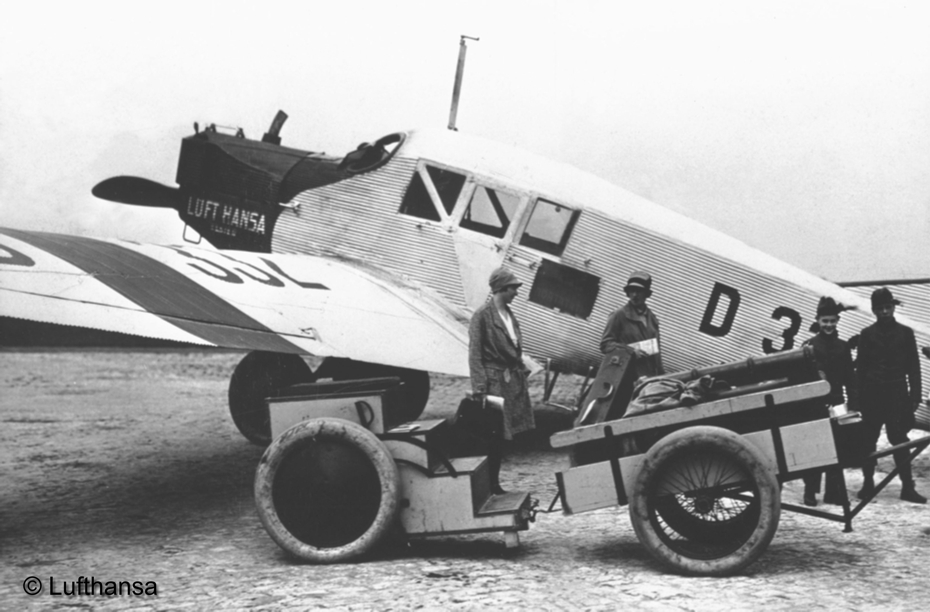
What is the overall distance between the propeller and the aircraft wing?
2.01 m

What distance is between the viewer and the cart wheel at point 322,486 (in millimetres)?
4910

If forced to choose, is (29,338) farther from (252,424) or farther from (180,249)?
(252,424)

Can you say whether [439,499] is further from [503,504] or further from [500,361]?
[500,361]

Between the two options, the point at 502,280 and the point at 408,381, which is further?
the point at 408,381

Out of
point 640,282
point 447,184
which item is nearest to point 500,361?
point 640,282

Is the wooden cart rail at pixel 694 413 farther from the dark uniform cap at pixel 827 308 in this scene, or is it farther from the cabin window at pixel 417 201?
the cabin window at pixel 417 201

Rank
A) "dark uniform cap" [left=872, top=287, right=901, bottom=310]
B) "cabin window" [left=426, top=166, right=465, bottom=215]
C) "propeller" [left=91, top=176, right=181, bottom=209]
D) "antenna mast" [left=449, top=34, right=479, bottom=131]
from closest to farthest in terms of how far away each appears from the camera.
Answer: "dark uniform cap" [left=872, top=287, right=901, bottom=310], "cabin window" [left=426, top=166, right=465, bottom=215], "antenna mast" [left=449, top=34, right=479, bottom=131], "propeller" [left=91, top=176, right=181, bottom=209]

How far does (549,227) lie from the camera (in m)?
7.60

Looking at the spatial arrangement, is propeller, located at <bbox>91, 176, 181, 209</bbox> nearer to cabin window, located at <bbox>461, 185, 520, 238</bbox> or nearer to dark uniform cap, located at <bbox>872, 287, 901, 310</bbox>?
cabin window, located at <bbox>461, 185, 520, 238</bbox>

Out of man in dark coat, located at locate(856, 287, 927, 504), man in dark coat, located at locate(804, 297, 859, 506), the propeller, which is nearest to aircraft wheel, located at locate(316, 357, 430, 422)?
the propeller

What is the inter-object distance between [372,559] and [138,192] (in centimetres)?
596

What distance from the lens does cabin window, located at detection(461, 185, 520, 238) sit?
7.74 metres

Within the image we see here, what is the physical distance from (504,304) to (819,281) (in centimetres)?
281

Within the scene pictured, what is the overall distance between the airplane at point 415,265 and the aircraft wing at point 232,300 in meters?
0.02
